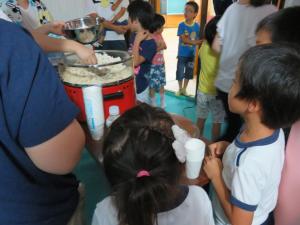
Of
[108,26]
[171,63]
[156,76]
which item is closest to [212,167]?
[156,76]

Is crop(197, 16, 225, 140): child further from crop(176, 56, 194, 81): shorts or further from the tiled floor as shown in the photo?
the tiled floor

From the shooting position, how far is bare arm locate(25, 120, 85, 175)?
0.53 m

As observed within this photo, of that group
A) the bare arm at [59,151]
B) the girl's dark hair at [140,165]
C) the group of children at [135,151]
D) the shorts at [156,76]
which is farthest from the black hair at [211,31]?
the bare arm at [59,151]

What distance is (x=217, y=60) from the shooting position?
1.82m

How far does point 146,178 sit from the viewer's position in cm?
55

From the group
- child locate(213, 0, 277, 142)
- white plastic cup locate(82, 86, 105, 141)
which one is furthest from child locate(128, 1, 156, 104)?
white plastic cup locate(82, 86, 105, 141)

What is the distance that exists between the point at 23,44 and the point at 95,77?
0.64 m

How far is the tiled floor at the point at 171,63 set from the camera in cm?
331

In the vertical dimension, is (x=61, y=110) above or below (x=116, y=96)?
above

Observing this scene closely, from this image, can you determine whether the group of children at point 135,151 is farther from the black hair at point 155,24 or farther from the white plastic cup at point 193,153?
the black hair at point 155,24

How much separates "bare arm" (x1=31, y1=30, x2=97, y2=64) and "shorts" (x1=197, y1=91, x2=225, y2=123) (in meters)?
1.14

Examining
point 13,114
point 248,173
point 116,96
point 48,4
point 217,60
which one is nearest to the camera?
point 13,114

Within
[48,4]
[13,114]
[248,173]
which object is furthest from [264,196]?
[48,4]

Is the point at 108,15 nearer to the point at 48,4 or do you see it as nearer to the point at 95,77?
the point at 48,4
